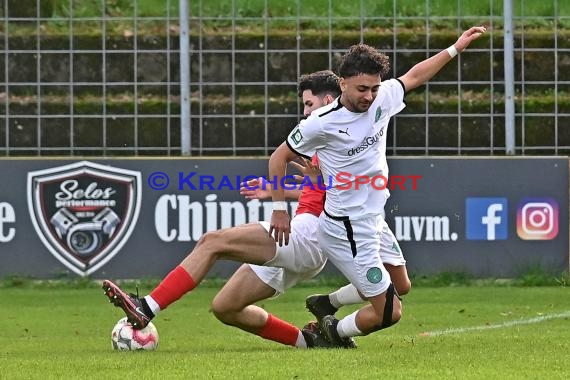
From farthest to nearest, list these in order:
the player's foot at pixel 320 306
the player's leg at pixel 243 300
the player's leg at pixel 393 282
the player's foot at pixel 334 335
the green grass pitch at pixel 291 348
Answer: the player's foot at pixel 320 306
the player's leg at pixel 393 282
the player's leg at pixel 243 300
the player's foot at pixel 334 335
the green grass pitch at pixel 291 348

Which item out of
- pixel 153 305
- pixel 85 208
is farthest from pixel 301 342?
pixel 85 208

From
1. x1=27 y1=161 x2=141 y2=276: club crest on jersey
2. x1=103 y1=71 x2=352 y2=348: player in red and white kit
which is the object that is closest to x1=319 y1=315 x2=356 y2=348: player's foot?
x1=103 y1=71 x2=352 y2=348: player in red and white kit

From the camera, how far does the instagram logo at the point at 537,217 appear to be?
14.0 m

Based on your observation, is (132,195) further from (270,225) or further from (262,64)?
(270,225)

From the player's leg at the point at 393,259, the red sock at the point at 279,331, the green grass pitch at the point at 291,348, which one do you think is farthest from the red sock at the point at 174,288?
the player's leg at the point at 393,259

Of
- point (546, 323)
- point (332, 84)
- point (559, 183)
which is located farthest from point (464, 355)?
point (559, 183)

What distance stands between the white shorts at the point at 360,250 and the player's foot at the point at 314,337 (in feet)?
1.67

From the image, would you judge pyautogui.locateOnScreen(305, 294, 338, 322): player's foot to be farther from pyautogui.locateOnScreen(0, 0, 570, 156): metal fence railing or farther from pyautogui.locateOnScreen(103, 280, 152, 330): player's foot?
pyautogui.locateOnScreen(0, 0, 570, 156): metal fence railing

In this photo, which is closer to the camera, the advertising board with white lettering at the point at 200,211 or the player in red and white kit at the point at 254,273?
the player in red and white kit at the point at 254,273

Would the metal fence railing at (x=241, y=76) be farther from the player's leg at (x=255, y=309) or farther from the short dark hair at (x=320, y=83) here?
the player's leg at (x=255, y=309)

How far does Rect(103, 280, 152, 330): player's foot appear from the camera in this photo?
8258 millimetres

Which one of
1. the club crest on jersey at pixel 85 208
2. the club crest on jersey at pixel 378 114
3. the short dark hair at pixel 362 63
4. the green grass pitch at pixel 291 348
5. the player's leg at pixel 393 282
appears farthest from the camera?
the club crest on jersey at pixel 85 208

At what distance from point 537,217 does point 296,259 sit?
592 cm

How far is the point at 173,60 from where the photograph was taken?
1426cm
